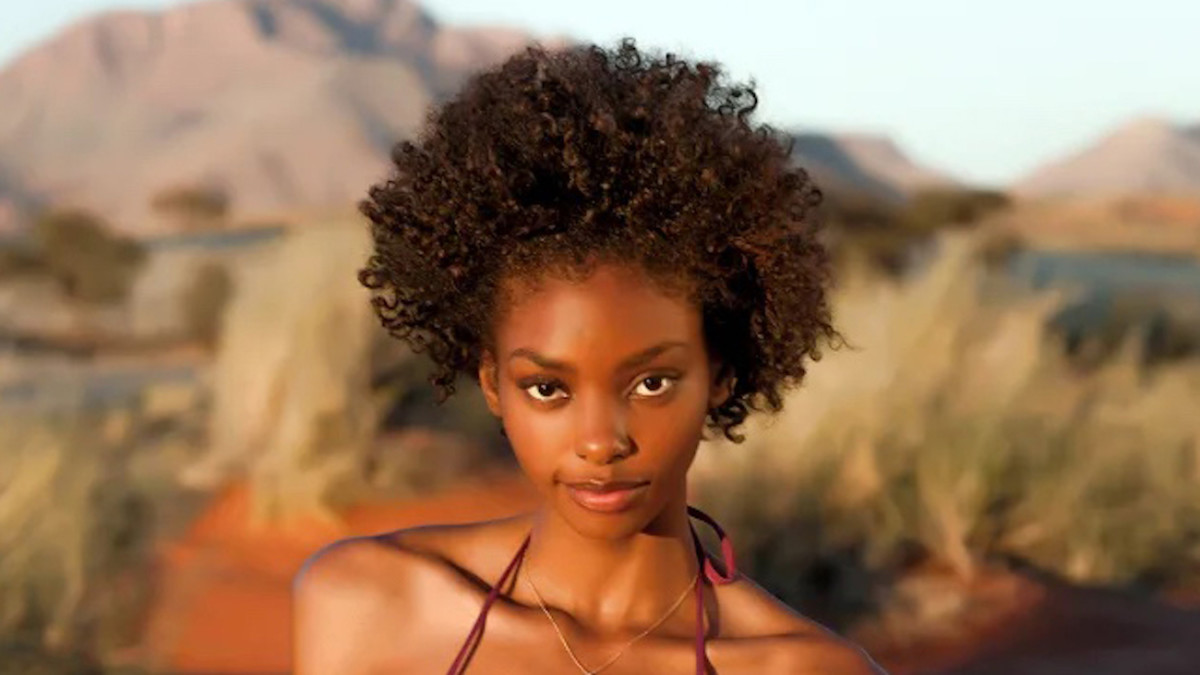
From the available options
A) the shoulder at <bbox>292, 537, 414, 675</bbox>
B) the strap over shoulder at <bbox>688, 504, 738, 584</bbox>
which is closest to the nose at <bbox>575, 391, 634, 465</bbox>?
the strap over shoulder at <bbox>688, 504, 738, 584</bbox>

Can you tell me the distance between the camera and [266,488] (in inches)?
338

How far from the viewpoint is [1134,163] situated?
257 feet

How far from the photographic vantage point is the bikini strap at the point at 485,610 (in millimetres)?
2318

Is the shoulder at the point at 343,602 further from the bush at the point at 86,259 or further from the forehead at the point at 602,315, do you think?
the bush at the point at 86,259

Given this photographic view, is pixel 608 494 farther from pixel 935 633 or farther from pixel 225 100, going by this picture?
pixel 225 100

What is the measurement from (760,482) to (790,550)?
0.44 metres

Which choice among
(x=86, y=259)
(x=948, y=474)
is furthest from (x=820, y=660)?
(x=86, y=259)

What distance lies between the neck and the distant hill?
191ft

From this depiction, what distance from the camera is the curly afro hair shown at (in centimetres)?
221

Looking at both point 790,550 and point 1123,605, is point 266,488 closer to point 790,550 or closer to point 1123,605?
point 790,550

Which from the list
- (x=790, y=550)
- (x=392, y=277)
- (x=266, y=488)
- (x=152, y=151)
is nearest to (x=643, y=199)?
(x=392, y=277)

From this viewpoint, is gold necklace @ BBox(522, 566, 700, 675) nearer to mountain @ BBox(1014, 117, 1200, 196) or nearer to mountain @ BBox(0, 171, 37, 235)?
mountain @ BBox(0, 171, 37, 235)

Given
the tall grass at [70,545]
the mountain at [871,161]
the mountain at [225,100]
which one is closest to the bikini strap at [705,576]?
the tall grass at [70,545]

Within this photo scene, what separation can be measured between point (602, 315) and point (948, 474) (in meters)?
5.85
